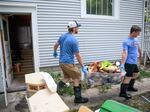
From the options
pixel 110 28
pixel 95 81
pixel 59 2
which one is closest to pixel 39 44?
pixel 59 2

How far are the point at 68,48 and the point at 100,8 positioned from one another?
12.4ft

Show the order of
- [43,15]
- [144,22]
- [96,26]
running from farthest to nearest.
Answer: [144,22] → [96,26] → [43,15]

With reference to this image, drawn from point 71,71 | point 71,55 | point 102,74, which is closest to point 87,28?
point 102,74

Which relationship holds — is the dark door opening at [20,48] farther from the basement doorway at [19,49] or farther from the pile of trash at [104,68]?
the pile of trash at [104,68]

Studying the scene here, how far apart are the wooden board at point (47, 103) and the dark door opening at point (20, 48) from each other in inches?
109

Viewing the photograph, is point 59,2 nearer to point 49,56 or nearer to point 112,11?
point 49,56

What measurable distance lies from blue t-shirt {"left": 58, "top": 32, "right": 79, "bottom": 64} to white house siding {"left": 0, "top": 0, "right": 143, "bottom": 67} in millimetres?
1978

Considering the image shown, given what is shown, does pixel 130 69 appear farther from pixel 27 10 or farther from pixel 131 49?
pixel 27 10

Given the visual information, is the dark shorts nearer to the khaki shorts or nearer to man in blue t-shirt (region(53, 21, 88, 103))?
man in blue t-shirt (region(53, 21, 88, 103))

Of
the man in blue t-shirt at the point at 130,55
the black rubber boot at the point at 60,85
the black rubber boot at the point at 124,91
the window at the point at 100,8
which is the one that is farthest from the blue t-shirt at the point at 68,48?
the window at the point at 100,8

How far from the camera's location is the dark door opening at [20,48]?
7.55 metres

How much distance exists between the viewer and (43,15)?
6344mm

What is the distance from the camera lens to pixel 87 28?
23.7ft

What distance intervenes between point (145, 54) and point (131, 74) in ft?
14.7
